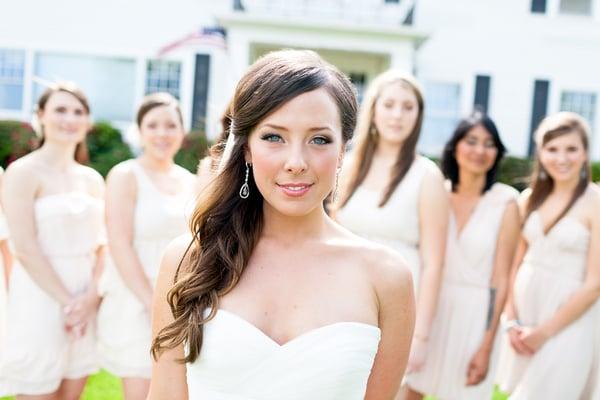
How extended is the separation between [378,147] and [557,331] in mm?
1597

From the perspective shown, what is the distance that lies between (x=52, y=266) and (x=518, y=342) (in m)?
2.93

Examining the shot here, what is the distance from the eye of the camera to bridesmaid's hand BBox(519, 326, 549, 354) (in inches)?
180

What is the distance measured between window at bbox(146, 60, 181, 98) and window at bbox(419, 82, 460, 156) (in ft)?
18.7

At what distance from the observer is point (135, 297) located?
452cm

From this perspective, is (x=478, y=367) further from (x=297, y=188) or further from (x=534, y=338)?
(x=297, y=188)

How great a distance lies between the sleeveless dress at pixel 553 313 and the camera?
14.8 feet

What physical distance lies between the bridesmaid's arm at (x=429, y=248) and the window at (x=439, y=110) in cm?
1300

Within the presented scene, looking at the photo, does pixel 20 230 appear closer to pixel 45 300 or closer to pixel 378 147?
pixel 45 300

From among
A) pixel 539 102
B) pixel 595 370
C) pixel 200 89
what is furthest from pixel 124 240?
pixel 539 102

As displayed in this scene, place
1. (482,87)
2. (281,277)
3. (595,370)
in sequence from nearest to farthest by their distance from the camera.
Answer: (281,277)
(595,370)
(482,87)

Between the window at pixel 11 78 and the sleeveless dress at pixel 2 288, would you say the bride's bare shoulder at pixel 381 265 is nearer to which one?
the sleeveless dress at pixel 2 288

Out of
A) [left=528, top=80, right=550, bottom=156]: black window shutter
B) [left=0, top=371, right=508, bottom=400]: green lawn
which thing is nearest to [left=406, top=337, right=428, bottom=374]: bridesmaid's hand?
[left=0, top=371, right=508, bottom=400]: green lawn

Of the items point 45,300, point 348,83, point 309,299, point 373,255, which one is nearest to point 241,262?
point 309,299

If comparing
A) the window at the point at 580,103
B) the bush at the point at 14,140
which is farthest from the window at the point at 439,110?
the bush at the point at 14,140
